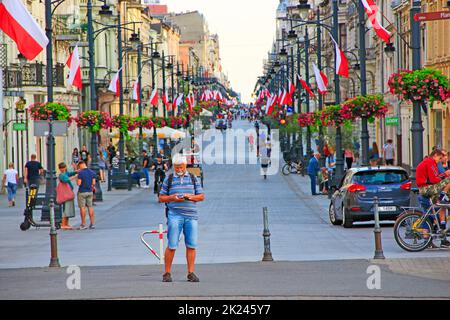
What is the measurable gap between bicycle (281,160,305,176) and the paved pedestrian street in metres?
23.6

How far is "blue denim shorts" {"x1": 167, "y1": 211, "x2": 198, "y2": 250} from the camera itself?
634 inches

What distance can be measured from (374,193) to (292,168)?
38252mm

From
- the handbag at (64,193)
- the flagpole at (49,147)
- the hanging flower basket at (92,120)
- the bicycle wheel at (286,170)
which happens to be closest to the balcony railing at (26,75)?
the hanging flower basket at (92,120)

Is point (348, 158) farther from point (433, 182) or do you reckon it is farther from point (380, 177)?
point (433, 182)

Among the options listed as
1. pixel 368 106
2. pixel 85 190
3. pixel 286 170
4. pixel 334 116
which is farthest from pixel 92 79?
pixel 286 170

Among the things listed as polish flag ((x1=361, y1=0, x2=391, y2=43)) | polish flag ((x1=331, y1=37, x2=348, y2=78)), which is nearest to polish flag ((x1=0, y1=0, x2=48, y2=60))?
polish flag ((x1=361, y1=0, x2=391, y2=43))

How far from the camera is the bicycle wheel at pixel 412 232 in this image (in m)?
20.4

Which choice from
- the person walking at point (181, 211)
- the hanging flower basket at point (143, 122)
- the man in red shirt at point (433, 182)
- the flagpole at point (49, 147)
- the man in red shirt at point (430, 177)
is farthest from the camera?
the hanging flower basket at point (143, 122)

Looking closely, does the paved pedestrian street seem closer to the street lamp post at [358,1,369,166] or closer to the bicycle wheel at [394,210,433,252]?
the bicycle wheel at [394,210,433,252]

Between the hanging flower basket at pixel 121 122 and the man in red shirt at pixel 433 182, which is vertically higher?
the hanging flower basket at pixel 121 122

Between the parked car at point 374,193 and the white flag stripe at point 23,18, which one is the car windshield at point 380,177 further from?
the white flag stripe at point 23,18
